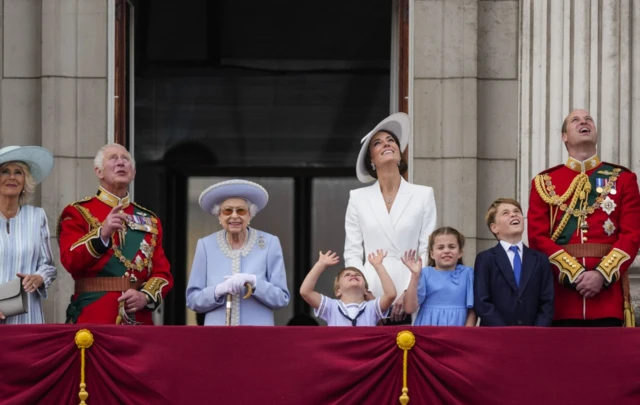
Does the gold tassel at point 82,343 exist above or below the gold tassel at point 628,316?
below

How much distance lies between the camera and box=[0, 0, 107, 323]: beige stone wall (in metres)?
10.9

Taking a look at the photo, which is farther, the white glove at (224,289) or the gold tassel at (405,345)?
the white glove at (224,289)

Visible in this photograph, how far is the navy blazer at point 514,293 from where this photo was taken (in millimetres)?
8273

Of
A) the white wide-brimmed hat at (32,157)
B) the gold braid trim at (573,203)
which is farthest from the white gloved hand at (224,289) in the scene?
the gold braid trim at (573,203)

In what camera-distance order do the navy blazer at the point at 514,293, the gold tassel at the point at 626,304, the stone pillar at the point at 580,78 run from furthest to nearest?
the stone pillar at the point at 580,78 → the gold tassel at the point at 626,304 → the navy blazer at the point at 514,293

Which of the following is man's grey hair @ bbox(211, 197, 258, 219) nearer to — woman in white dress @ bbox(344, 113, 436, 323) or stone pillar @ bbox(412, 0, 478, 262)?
woman in white dress @ bbox(344, 113, 436, 323)

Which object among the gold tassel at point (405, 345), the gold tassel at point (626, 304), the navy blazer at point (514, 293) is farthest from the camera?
the gold tassel at point (626, 304)

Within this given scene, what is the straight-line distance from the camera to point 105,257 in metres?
8.62

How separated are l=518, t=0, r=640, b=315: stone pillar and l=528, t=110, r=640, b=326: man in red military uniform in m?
1.86

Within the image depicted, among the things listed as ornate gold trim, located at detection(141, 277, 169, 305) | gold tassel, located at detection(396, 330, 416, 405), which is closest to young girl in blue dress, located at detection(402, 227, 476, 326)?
gold tassel, located at detection(396, 330, 416, 405)

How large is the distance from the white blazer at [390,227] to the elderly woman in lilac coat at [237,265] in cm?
49

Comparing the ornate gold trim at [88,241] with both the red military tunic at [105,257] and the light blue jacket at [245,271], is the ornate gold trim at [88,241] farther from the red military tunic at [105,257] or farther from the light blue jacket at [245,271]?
the light blue jacket at [245,271]

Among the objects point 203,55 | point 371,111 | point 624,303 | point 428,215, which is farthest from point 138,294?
point 371,111

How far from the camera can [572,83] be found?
10.8 m
